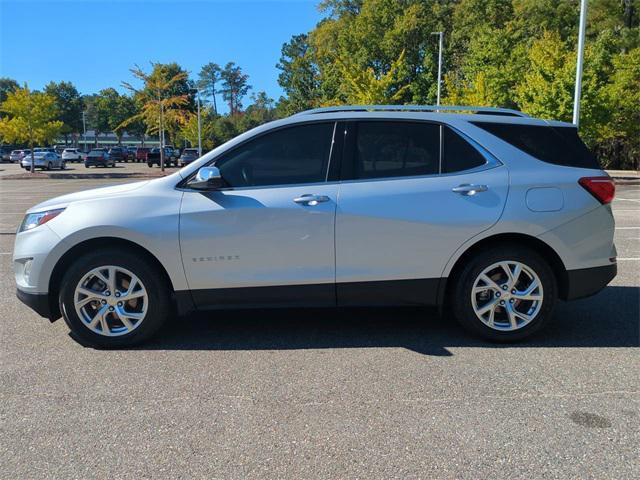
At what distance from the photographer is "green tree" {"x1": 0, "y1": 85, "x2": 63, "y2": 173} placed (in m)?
31.1

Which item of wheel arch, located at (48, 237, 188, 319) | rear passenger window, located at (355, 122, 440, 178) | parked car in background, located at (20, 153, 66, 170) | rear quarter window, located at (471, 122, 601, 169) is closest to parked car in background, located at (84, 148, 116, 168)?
parked car in background, located at (20, 153, 66, 170)

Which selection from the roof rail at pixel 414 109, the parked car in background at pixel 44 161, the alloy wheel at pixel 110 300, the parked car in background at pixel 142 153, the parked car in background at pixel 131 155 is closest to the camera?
the alloy wheel at pixel 110 300

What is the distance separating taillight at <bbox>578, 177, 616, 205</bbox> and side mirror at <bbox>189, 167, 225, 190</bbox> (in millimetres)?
2770

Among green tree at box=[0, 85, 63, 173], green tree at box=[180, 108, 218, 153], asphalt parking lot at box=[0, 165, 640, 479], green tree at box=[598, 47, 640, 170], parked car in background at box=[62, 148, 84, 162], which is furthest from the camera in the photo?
green tree at box=[180, 108, 218, 153]

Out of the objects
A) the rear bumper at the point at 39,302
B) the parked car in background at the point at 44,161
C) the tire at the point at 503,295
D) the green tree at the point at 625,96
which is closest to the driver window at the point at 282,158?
the tire at the point at 503,295

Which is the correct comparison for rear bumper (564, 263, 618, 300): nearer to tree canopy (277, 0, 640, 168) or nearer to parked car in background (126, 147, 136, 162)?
tree canopy (277, 0, 640, 168)

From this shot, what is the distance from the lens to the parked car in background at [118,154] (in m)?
51.2

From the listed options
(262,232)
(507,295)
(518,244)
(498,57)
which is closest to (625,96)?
(498,57)

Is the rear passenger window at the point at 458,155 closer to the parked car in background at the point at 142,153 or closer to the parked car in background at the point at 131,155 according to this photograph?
the parked car in background at the point at 142,153

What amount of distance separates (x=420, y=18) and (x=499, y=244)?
1673 inches

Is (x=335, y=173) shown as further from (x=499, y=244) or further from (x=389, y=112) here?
(x=499, y=244)

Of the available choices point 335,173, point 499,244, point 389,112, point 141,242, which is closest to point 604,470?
point 499,244

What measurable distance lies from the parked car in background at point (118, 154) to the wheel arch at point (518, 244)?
165 feet

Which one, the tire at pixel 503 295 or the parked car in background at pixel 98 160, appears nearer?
the tire at pixel 503 295
